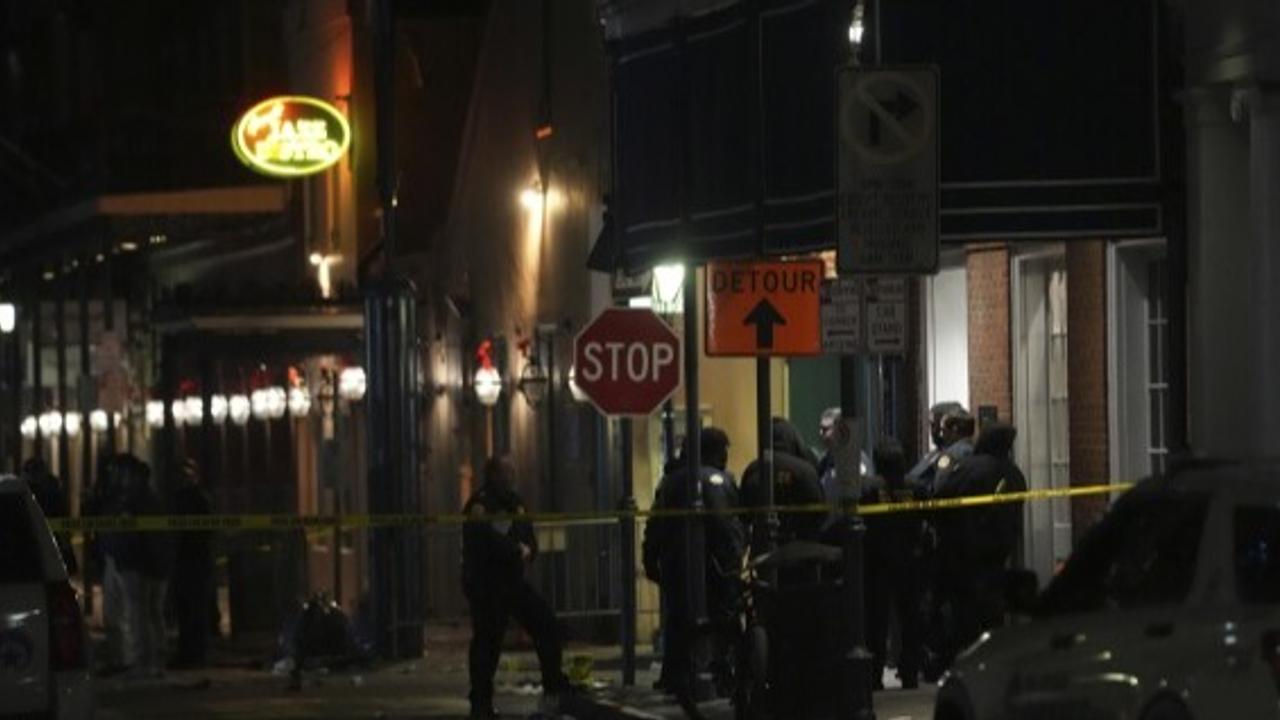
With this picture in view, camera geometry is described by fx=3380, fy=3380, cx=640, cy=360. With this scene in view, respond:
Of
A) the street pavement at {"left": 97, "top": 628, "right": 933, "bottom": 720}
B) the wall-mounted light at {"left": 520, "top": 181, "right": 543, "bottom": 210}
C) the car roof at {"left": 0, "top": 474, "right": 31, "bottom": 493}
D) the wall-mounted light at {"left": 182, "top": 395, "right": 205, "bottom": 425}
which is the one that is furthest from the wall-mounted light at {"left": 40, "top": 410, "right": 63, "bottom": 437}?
the car roof at {"left": 0, "top": 474, "right": 31, "bottom": 493}

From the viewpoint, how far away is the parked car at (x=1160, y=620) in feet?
41.9

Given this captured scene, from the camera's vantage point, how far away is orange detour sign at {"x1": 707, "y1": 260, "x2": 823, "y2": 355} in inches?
856

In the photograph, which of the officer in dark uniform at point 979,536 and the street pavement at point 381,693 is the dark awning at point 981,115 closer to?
the officer in dark uniform at point 979,536

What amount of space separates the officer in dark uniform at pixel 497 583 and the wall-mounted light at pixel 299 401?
1995 cm

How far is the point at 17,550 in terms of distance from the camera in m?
17.0

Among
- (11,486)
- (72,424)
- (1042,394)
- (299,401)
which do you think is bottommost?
(11,486)

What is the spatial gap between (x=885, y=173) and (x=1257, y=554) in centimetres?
647

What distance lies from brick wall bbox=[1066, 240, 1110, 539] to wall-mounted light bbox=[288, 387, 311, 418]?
18.4 meters

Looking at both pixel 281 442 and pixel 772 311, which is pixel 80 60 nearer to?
pixel 281 442

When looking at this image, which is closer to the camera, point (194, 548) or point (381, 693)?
point (381, 693)

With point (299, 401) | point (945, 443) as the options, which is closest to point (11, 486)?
point (945, 443)

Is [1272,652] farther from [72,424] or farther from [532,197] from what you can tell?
[72,424]

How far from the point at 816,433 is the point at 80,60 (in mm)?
42622

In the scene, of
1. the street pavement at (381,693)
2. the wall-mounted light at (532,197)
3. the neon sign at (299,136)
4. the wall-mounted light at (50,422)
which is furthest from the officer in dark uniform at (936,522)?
the wall-mounted light at (50,422)
